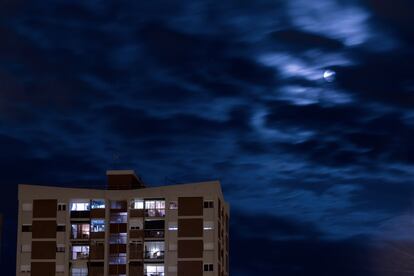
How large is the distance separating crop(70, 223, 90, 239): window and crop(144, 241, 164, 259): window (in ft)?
31.9

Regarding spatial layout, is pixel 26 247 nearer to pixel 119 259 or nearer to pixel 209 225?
pixel 119 259

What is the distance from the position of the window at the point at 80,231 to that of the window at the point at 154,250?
9.73 metres

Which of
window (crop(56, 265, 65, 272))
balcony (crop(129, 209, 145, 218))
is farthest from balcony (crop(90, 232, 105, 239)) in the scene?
window (crop(56, 265, 65, 272))

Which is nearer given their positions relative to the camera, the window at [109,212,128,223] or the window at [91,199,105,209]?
the window at [109,212,128,223]

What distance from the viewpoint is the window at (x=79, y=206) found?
15050 centimetres

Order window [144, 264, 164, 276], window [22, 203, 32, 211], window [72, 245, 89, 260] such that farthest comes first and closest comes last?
window [22, 203, 32, 211], window [72, 245, 89, 260], window [144, 264, 164, 276]

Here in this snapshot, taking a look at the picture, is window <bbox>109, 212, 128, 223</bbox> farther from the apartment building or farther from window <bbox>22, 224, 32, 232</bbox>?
window <bbox>22, 224, 32, 232</bbox>

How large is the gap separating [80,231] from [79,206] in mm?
4221

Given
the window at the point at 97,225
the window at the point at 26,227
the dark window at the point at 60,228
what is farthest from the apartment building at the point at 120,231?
the dark window at the point at 60,228

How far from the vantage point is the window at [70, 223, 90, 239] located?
149 metres

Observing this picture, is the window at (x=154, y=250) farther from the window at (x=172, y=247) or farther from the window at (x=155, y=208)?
the window at (x=155, y=208)

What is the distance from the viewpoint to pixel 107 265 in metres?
148

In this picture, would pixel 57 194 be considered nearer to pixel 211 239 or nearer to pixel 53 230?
pixel 53 230

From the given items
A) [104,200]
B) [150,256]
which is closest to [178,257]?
[150,256]
